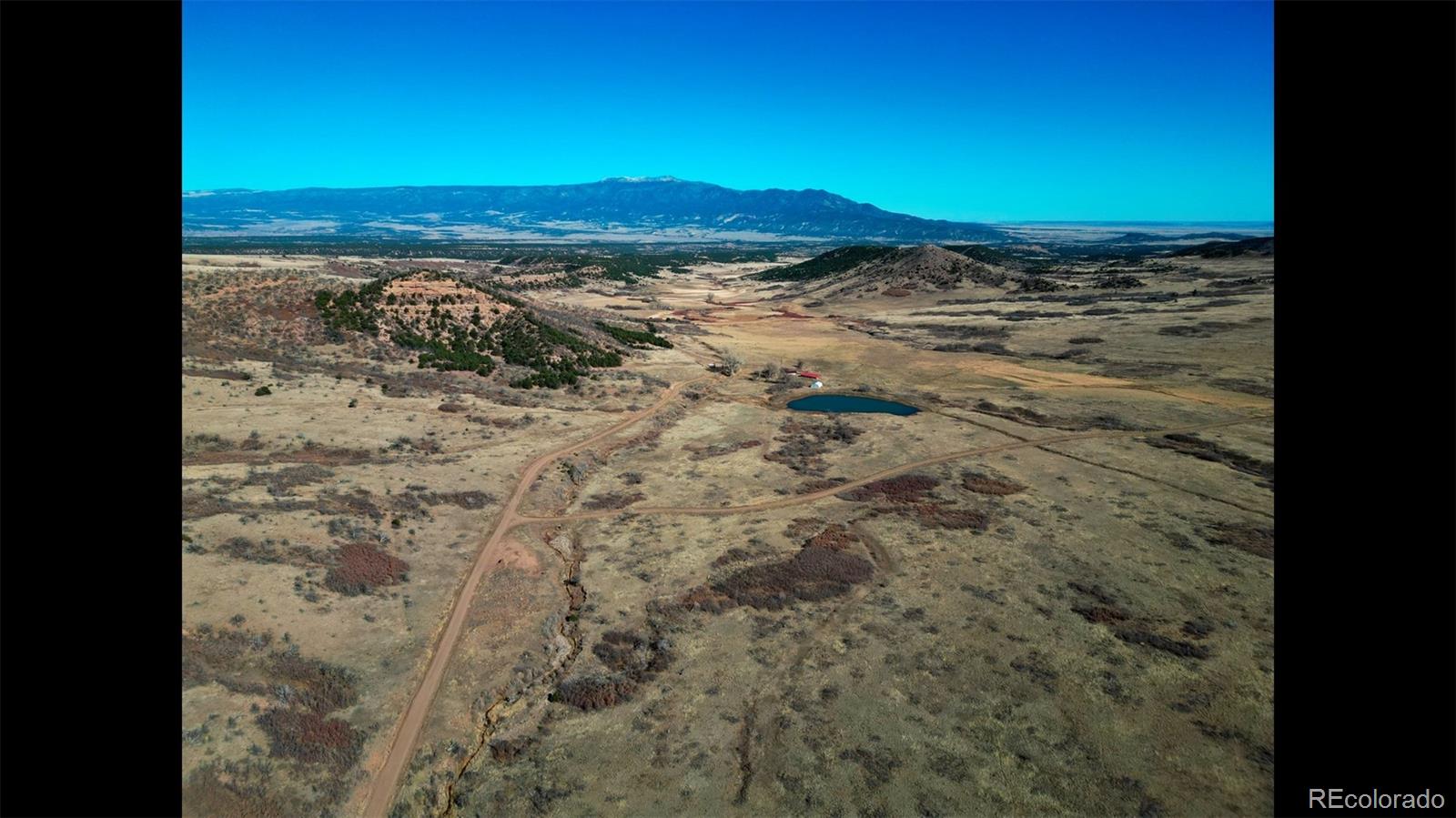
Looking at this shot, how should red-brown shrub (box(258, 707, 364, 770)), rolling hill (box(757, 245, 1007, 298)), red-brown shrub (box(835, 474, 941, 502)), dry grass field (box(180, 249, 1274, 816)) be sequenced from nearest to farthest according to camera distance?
red-brown shrub (box(258, 707, 364, 770)), dry grass field (box(180, 249, 1274, 816)), red-brown shrub (box(835, 474, 941, 502)), rolling hill (box(757, 245, 1007, 298))

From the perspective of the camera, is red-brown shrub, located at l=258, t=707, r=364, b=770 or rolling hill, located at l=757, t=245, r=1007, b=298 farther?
rolling hill, located at l=757, t=245, r=1007, b=298

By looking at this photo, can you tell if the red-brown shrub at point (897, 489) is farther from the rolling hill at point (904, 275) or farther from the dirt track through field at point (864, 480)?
the rolling hill at point (904, 275)

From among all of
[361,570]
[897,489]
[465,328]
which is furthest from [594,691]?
[465,328]

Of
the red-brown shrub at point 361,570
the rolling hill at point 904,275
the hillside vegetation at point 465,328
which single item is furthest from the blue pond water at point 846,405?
the rolling hill at point 904,275

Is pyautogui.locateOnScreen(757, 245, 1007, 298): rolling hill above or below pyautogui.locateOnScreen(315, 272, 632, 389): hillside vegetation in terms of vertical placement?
above

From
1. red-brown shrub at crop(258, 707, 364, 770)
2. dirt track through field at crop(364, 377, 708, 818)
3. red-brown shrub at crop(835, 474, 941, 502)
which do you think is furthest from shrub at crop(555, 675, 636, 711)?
red-brown shrub at crop(835, 474, 941, 502)

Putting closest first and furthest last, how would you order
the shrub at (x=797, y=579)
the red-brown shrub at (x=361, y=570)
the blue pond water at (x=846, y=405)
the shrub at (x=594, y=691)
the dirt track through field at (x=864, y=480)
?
the shrub at (x=594, y=691) → the red-brown shrub at (x=361, y=570) → the shrub at (x=797, y=579) → the dirt track through field at (x=864, y=480) → the blue pond water at (x=846, y=405)

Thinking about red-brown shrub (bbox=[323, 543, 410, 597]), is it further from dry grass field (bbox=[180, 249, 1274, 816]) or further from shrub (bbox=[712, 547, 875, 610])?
shrub (bbox=[712, 547, 875, 610])
